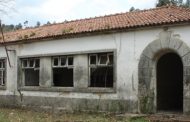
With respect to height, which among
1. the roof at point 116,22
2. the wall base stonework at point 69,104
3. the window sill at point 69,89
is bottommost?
the wall base stonework at point 69,104

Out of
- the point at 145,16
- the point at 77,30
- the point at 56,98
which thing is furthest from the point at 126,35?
the point at 56,98

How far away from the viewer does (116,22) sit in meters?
20.1

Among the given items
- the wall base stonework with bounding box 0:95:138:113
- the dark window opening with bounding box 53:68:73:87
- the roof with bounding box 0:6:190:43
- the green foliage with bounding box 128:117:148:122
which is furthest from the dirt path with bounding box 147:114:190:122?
the dark window opening with bounding box 53:68:73:87

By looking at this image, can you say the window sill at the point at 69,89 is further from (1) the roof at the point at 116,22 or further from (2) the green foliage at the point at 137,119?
(1) the roof at the point at 116,22

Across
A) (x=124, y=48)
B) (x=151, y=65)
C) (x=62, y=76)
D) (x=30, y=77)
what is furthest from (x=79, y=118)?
(x=30, y=77)

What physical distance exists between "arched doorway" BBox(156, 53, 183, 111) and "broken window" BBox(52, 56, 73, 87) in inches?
177

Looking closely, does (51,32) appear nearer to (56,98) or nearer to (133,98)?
(56,98)

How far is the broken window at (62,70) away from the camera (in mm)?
21000

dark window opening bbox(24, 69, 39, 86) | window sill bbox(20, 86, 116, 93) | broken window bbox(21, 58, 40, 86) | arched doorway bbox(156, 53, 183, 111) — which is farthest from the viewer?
dark window opening bbox(24, 69, 39, 86)

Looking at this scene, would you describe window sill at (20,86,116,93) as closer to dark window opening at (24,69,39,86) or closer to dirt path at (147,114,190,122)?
dark window opening at (24,69,39,86)

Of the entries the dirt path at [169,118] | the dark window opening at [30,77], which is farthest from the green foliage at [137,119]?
the dark window opening at [30,77]

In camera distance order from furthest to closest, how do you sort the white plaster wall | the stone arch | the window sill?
the window sill → the white plaster wall → the stone arch

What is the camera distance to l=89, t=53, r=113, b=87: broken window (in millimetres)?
19250

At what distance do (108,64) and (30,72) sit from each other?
20.4 feet
